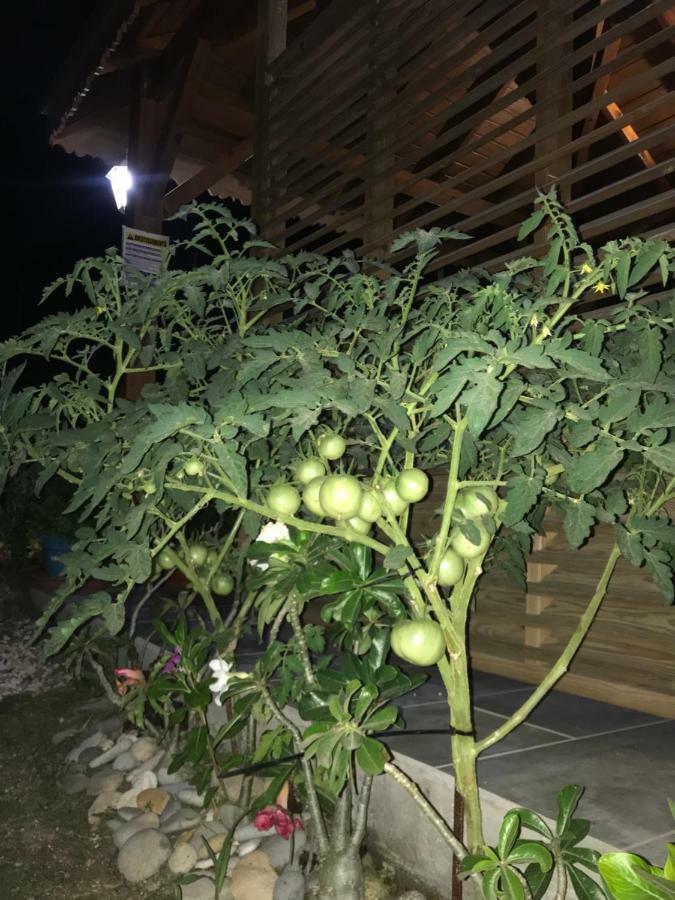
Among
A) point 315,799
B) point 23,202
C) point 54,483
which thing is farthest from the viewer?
point 23,202

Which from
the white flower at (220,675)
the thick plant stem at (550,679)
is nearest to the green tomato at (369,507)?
the thick plant stem at (550,679)

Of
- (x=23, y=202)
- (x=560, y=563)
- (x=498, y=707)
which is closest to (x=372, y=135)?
(x=560, y=563)

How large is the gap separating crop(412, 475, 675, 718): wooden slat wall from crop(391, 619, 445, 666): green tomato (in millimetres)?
1567

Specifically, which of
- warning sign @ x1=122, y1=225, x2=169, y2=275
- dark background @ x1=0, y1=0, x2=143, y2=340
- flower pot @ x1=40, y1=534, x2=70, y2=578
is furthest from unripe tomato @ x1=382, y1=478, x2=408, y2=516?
dark background @ x1=0, y1=0, x2=143, y2=340

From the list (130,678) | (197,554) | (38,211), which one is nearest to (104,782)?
(130,678)

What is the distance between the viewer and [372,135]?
12.8ft

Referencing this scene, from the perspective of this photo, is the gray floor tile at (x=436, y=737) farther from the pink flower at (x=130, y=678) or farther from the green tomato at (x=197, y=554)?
the pink flower at (x=130, y=678)

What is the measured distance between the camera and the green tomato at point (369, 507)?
1.40 m

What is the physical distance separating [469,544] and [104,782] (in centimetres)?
225

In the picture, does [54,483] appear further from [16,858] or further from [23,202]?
[23,202]

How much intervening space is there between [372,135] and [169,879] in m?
3.61

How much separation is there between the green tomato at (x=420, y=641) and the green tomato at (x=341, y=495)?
262 mm

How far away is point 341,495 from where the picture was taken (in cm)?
131

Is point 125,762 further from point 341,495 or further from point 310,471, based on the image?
point 341,495
